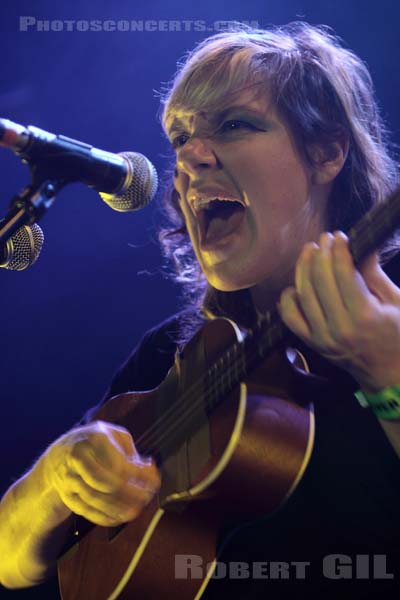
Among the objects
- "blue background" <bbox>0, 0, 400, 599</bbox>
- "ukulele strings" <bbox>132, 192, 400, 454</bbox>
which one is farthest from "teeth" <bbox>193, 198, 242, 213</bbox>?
"blue background" <bbox>0, 0, 400, 599</bbox>

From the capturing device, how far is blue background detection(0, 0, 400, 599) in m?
3.34

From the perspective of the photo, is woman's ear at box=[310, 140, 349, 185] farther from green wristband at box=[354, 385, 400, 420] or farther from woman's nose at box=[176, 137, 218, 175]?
green wristband at box=[354, 385, 400, 420]

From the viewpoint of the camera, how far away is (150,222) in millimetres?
3408

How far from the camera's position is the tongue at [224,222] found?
2020 millimetres

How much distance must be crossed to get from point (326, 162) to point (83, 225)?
175cm

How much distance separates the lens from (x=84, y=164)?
133 centimetres

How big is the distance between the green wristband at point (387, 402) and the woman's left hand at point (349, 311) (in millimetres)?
13

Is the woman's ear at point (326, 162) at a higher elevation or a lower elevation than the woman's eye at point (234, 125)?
lower

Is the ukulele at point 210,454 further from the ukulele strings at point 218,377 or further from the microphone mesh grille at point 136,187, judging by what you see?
the microphone mesh grille at point 136,187

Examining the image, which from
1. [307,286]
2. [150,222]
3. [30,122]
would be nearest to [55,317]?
[150,222]

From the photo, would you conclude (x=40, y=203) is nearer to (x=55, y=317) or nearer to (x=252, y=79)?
(x=252, y=79)

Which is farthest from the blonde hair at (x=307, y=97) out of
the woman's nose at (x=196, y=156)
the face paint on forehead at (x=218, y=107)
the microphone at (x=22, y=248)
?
the microphone at (x=22, y=248)

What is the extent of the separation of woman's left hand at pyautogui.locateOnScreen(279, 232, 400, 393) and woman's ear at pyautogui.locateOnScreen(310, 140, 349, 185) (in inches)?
31.5

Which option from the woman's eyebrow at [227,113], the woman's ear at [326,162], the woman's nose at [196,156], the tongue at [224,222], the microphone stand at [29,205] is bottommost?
the tongue at [224,222]
